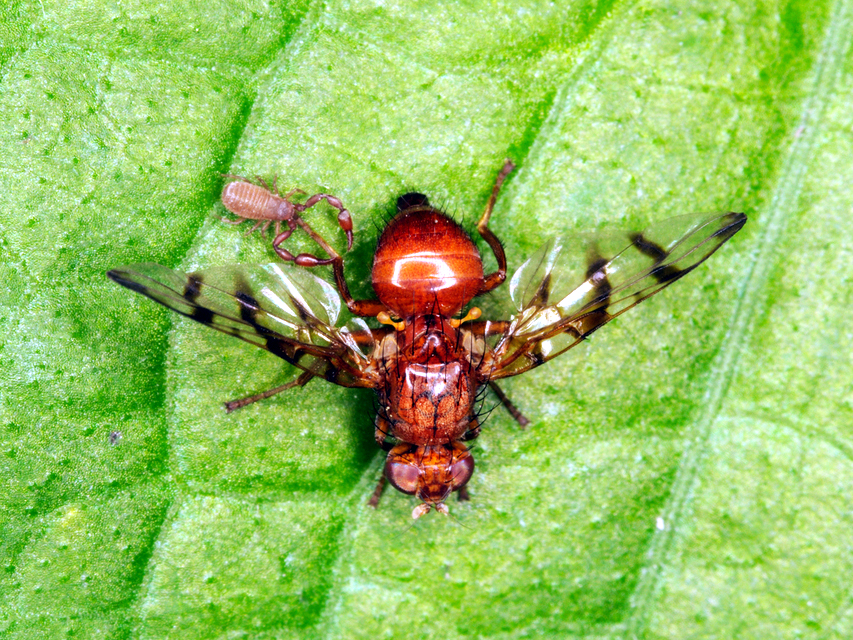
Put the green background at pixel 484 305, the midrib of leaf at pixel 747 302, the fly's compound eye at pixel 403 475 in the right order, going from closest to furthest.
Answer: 1. the green background at pixel 484 305
2. the fly's compound eye at pixel 403 475
3. the midrib of leaf at pixel 747 302

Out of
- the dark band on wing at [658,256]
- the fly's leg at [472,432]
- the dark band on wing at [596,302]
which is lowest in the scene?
the fly's leg at [472,432]

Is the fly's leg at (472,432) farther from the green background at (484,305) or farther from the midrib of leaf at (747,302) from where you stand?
the midrib of leaf at (747,302)

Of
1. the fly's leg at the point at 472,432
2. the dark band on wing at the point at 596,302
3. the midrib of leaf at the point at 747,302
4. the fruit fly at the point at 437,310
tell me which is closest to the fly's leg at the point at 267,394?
the fruit fly at the point at 437,310

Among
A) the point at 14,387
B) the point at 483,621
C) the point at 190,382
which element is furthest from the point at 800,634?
the point at 14,387

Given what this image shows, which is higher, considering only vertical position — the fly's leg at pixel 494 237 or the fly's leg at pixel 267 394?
the fly's leg at pixel 494 237

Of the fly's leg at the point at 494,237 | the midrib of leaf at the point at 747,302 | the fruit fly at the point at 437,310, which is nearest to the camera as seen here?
the fruit fly at the point at 437,310

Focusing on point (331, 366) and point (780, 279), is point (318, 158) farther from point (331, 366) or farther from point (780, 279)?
point (780, 279)

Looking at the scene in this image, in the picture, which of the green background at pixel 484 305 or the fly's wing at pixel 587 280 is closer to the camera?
the green background at pixel 484 305

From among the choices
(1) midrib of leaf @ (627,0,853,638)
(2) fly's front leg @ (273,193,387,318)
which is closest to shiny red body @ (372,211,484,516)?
(2) fly's front leg @ (273,193,387,318)

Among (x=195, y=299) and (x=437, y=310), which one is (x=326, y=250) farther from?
(x=195, y=299)
